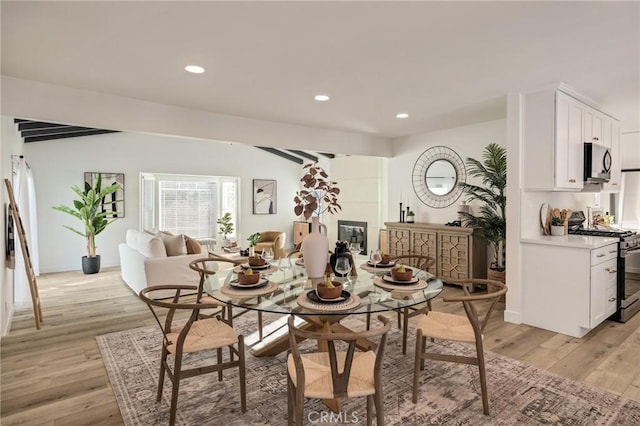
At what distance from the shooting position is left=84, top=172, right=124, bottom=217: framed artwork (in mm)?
6938

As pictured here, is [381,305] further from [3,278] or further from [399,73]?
[3,278]

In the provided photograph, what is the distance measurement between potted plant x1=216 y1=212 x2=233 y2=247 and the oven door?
691 centimetres

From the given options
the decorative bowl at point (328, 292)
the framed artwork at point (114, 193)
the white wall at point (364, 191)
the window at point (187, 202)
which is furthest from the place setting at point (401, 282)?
the window at point (187, 202)

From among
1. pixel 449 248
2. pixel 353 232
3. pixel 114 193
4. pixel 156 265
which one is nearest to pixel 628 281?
pixel 449 248

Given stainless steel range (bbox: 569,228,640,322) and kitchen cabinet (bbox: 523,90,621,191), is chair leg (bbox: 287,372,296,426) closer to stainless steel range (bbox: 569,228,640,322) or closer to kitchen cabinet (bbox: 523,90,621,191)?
kitchen cabinet (bbox: 523,90,621,191)

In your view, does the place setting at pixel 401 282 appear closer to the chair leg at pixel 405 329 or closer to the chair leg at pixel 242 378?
the chair leg at pixel 405 329

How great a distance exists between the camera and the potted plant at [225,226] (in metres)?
8.25

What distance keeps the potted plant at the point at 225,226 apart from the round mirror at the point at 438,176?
438 centimetres

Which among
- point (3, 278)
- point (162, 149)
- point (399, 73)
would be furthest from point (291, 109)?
point (162, 149)

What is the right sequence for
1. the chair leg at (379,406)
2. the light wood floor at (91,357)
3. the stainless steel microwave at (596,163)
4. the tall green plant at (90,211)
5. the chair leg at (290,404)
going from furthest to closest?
the tall green plant at (90,211) → the stainless steel microwave at (596,163) → the light wood floor at (91,357) → the chair leg at (290,404) → the chair leg at (379,406)

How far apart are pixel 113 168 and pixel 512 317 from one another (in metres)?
7.37


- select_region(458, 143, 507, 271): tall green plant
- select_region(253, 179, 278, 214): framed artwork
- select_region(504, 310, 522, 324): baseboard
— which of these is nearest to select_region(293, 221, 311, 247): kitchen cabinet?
select_region(253, 179, 278, 214): framed artwork

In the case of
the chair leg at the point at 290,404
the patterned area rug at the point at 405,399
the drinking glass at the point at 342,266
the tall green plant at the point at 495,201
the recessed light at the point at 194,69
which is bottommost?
the patterned area rug at the point at 405,399

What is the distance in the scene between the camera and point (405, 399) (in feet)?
7.56
